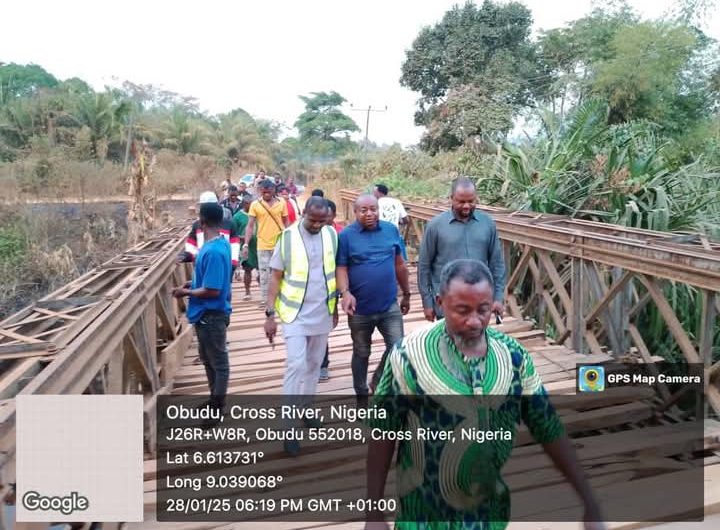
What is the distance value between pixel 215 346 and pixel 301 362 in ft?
1.98

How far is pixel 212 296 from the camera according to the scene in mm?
3803

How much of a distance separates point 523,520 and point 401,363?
4.90 ft

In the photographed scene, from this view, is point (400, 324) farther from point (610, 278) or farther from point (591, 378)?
point (610, 278)

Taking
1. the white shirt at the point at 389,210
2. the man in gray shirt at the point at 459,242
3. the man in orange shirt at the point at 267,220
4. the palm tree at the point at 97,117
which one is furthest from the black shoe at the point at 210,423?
the palm tree at the point at 97,117

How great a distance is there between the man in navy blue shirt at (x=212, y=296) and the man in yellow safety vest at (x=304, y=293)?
0.31 meters

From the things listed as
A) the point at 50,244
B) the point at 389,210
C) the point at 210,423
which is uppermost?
the point at 389,210

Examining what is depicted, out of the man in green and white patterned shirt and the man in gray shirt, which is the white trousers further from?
the man in green and white patterned shirt

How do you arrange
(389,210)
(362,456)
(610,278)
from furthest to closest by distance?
1. (389,210)
2. (610,278)
3. (362,456)

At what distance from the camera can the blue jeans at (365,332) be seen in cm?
400

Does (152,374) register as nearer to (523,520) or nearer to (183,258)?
(183,258)

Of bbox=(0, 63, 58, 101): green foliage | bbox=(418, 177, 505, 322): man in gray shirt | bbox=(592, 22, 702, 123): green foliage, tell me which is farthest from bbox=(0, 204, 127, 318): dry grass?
bbox=(0, 63, 58, 101): green foliage

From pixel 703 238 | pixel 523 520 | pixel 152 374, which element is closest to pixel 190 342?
pixel 152 374

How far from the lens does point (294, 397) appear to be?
3717 millimetres

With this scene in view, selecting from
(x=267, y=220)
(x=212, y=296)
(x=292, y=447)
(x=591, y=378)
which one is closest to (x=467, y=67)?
(x=267, y=220)
